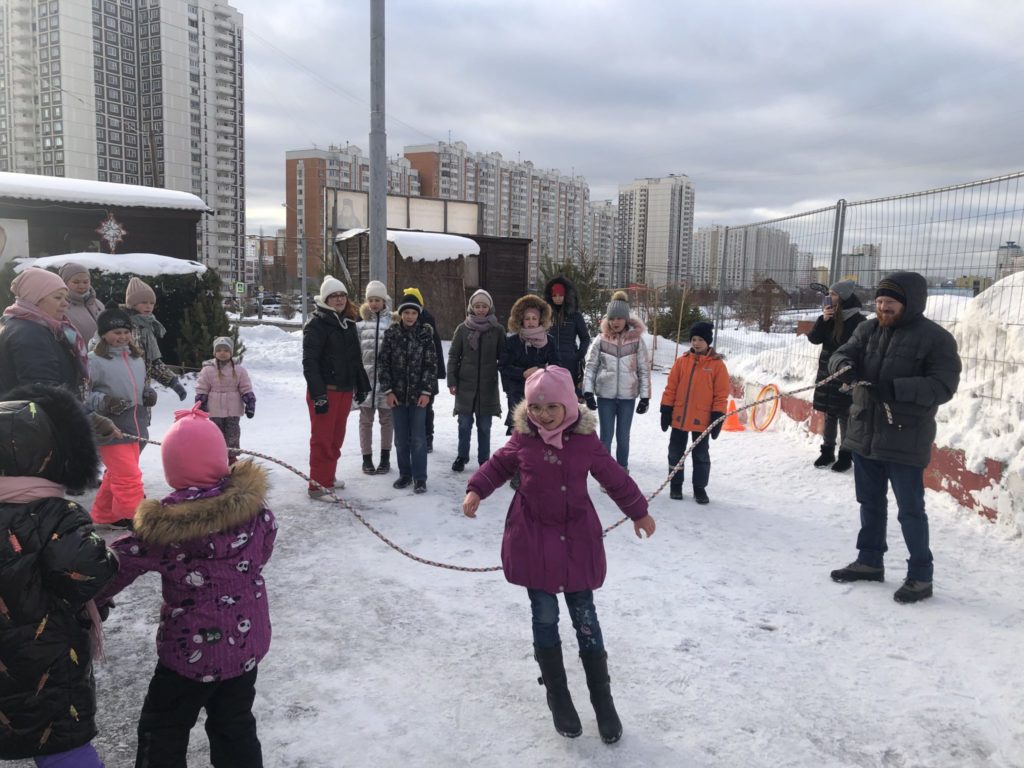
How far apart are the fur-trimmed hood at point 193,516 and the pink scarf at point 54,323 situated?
8.72 ft

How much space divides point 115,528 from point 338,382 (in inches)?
79.6

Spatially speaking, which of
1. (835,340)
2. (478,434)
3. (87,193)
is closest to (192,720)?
(478,434)

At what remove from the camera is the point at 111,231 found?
14562 mm

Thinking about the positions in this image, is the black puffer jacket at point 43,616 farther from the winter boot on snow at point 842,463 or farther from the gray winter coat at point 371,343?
the winter boot on snow at point 842,463

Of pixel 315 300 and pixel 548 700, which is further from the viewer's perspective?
pixel 315 300

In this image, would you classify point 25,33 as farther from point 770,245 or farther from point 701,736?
point 701,736

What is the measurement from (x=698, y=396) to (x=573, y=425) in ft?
11.5

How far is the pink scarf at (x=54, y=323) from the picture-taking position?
13.3ft

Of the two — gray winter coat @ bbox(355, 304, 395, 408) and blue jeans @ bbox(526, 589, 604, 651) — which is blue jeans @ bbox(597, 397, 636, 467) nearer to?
gray winter coat @ bbox(355, 304, 395, 408)

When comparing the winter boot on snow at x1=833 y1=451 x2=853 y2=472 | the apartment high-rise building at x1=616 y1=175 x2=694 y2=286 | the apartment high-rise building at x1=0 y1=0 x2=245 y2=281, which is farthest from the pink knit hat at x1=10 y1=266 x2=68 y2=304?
the apartment high-rise building at x1=0 y1=0 x2=245 y2=281

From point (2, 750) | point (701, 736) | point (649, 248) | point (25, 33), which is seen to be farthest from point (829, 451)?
point (25, 33)

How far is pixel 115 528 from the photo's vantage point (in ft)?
16.8

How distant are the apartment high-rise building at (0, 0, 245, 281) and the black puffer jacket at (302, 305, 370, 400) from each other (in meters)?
57.4

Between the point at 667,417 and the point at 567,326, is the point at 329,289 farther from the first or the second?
the point at 667,417
